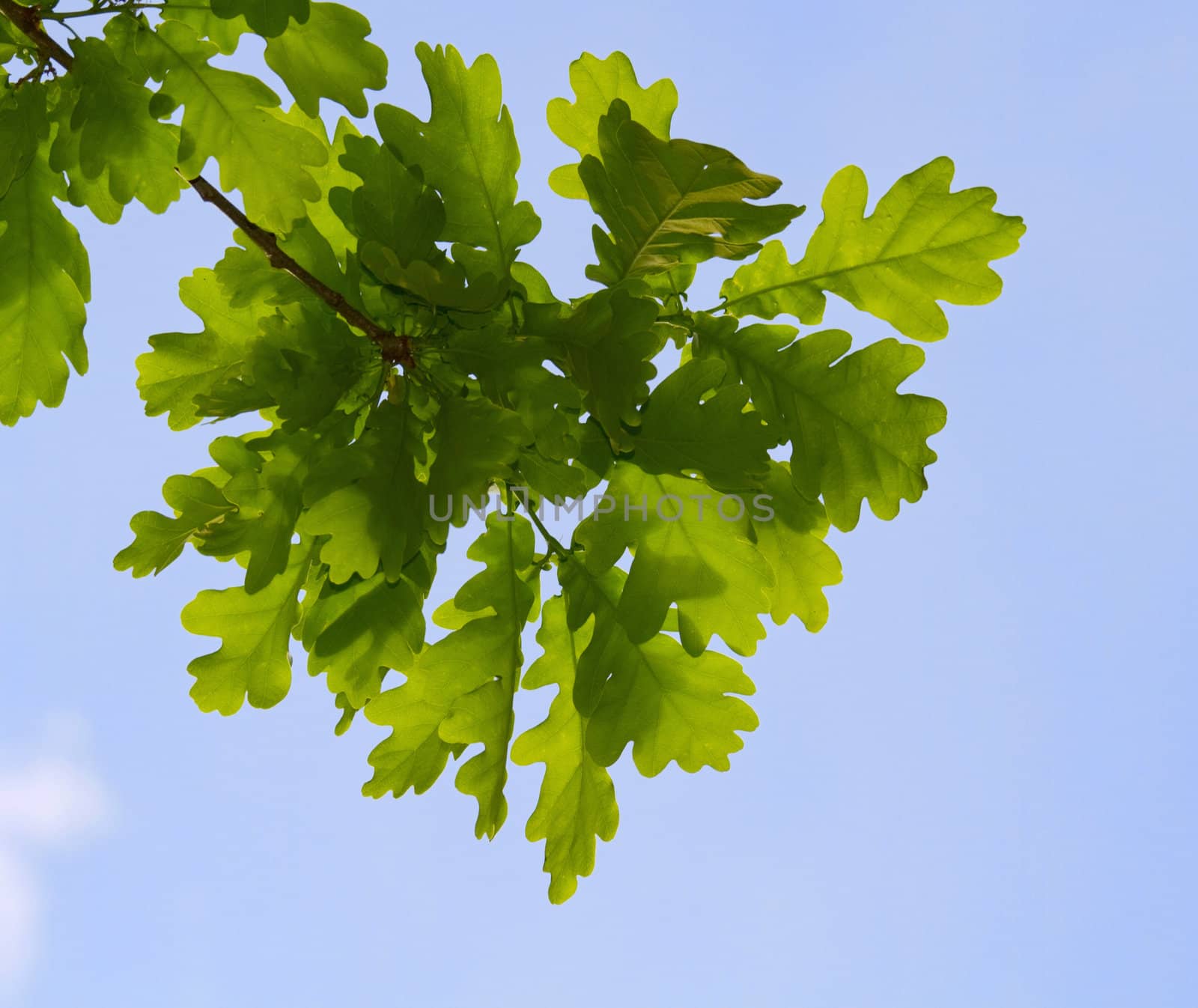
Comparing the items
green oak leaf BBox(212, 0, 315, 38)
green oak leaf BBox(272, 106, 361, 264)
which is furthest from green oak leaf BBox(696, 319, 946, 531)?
green oak leaf BBox(212, 0, 315, 38)

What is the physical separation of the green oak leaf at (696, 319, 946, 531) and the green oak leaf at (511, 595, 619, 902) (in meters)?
0.48

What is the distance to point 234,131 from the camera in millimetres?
1510

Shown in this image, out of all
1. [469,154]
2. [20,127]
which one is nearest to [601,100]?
[469,154]

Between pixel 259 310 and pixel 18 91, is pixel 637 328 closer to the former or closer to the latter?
pixel 259 310

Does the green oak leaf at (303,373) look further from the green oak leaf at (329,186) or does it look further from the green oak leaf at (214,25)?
the green oak leaf at (214,25)

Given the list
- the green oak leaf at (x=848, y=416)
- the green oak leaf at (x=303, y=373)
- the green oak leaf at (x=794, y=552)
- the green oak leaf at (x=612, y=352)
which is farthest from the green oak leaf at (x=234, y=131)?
the green oak leaf at (x=794, y=552)

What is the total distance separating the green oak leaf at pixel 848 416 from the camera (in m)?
1.69

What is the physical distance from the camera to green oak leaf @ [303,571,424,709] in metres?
1.75

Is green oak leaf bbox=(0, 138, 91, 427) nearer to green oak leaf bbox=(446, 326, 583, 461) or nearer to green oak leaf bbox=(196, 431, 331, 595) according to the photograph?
green oak leaf bbox=(196, 431, 331, 595)

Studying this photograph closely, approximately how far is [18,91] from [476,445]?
848 millimetres

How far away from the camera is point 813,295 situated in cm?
179

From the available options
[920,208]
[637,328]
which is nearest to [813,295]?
[920,208]

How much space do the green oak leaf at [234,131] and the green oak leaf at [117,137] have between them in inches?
2.1

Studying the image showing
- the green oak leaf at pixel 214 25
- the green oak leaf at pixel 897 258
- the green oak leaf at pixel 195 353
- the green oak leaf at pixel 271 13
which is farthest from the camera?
the green oak leaf at pixel 195 353
